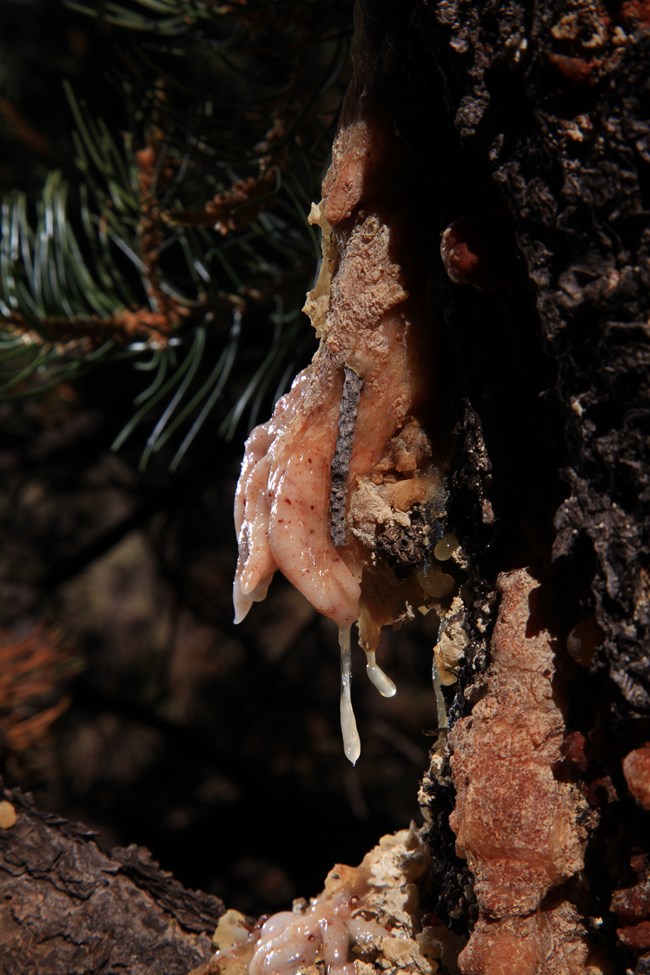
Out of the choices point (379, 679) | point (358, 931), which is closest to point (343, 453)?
point (379, 679)

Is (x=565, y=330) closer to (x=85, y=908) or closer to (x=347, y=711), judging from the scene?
(x=347, y=711)

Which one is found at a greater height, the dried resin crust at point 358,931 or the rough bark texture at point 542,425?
the rough bark texture at point 542,425

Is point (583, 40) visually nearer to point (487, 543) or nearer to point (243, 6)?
point (487, 543)

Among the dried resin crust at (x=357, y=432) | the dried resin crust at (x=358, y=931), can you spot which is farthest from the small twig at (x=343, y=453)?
the dried resin crust at (x=358, y=931)

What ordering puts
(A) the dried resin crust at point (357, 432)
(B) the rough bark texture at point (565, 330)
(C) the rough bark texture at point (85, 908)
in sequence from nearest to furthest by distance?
(B) the rough bark texture at point (565, 330) < (A) the dried resin crust at point (357, 432) < (C) the rough bark texture at point (85, 908)

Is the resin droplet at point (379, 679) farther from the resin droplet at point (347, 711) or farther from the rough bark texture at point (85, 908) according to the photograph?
the rough bark texture at point (85, 908)

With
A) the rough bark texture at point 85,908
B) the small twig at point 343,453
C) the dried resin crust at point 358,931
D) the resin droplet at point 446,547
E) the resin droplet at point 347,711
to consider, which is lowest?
the rough bark texture at point 85,908
